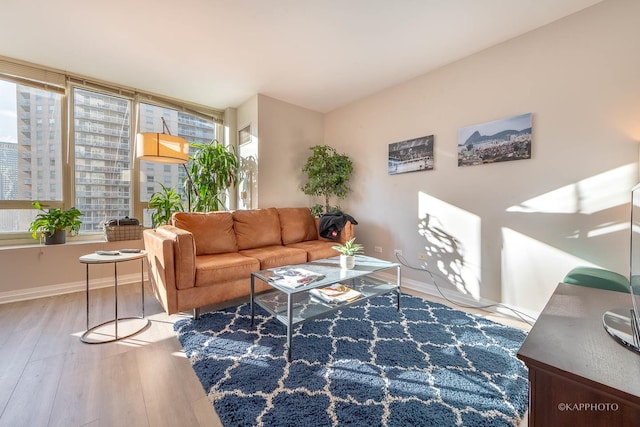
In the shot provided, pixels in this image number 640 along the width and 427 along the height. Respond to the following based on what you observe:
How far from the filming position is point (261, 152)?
366 cm

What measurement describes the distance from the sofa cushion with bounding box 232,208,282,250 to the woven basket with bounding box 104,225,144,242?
132cm

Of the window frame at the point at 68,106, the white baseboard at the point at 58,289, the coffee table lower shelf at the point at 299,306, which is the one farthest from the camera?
the window frame at the point at 68,106

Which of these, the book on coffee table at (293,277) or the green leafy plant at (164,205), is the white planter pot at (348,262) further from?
the green leafy plant at (164,205)

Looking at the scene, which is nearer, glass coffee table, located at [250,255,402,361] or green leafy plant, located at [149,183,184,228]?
glass coffee table, located at [250,255,402,361]

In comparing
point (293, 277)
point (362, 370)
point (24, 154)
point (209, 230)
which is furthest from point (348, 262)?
point (24, 154)

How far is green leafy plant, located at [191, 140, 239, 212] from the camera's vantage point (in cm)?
366

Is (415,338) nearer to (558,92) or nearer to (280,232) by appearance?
(280,232)

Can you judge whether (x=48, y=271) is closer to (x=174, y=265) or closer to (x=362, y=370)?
(x=174, y=265)

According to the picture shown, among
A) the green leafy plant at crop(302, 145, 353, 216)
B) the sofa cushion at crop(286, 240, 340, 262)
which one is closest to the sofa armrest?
the sofa cushion at crop(286, 240, 340, 262)

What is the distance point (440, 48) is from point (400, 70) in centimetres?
49

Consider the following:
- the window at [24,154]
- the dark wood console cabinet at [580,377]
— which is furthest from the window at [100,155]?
the dark wood console cabinet at [580,377]

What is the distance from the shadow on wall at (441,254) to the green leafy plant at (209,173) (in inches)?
110

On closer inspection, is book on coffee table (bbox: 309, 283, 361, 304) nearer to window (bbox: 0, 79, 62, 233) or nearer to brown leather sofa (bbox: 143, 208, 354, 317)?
brown leather sofa (bbox: 143, 208, 354, 317)

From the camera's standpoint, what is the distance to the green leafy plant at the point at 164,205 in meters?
3.40
